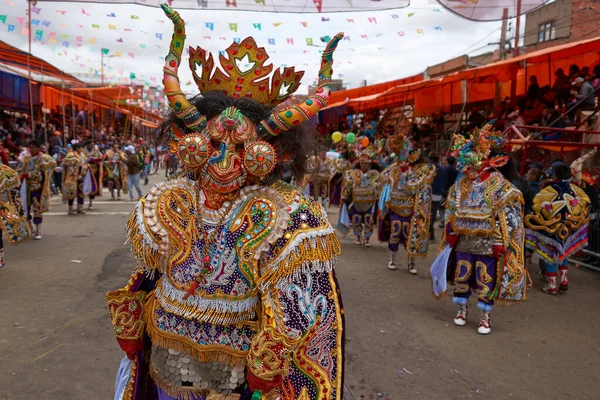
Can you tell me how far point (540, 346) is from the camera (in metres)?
4.45

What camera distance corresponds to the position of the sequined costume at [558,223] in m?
6.11

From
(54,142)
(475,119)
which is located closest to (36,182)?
(54,142)

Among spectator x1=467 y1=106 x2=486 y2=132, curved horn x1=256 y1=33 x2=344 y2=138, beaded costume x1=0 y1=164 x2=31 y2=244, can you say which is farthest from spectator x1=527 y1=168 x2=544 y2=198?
beaded costume x1=0 y1=164 x2=31 y2=244

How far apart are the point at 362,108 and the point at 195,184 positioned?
1481 cm

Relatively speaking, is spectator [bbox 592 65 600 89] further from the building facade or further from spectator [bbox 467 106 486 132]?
the building facade

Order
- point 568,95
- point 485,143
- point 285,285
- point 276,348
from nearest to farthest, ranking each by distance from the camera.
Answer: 1. point 276,348
2. point 285,285
3. point 485,143
4. point 568,95

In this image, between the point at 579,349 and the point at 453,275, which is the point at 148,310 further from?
the point at 579,349

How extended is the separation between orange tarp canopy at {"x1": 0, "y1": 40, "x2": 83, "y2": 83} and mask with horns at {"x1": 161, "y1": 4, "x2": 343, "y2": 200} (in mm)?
10546

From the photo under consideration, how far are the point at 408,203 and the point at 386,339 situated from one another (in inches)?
118

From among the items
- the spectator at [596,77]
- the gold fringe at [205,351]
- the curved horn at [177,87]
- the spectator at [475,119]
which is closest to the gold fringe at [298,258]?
the gold fringe at [205,351]

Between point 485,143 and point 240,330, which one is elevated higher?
point 485,143

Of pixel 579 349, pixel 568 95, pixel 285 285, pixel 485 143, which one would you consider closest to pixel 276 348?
pixel 285 285

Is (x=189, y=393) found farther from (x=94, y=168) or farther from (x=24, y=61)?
(x=24, y=61)

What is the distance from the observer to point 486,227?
14.7ft
